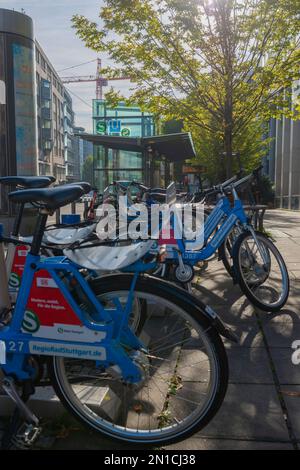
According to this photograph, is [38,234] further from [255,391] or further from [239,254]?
[239,254]

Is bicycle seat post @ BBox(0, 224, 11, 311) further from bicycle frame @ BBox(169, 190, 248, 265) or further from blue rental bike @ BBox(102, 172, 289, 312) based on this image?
bicycle frame @ BBox(169, 190, 248, 265)

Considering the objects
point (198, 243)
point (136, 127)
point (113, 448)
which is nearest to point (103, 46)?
point (198, 243)

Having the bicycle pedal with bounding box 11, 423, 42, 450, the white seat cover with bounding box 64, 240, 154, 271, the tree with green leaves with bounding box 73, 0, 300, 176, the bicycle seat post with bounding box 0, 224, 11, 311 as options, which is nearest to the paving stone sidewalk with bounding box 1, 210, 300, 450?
the bicycle pedal with bounding box 11, 423, 42, 450

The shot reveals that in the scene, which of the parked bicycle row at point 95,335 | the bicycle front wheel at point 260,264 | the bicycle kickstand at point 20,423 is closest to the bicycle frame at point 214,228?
the bicycle front wheel at point 260,264

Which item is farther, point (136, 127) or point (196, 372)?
point (136, 127)

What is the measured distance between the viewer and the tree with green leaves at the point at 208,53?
323 inches

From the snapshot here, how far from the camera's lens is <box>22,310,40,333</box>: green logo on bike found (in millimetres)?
2420

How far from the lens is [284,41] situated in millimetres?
8703

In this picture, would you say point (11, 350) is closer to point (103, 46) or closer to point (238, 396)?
point (238, 396)

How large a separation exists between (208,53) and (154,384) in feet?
24.3

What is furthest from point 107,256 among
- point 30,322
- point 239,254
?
point 239,254

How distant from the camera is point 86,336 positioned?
2.35m

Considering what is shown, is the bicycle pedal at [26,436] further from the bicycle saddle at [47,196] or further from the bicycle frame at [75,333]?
the bicycle saddle at [47,196]

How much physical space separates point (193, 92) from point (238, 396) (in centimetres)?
741
